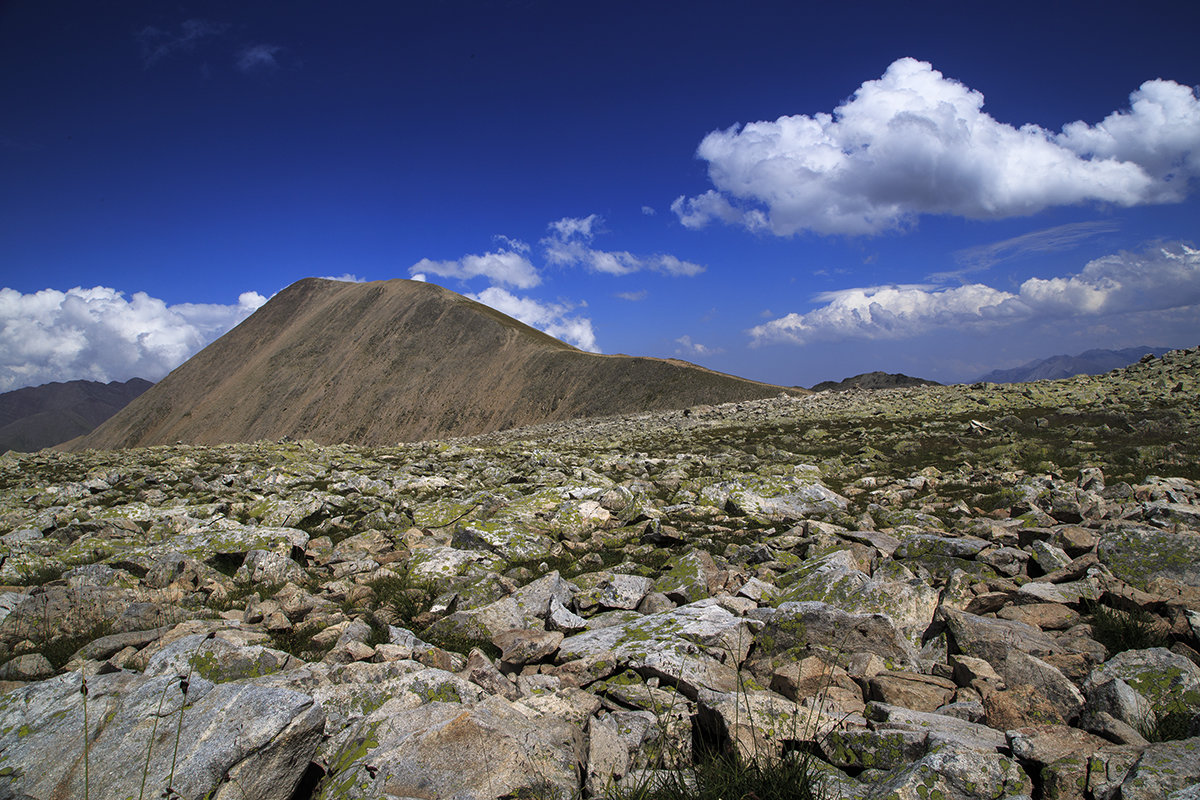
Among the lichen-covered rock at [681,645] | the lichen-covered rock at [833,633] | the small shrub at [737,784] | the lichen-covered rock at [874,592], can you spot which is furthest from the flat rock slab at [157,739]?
the lichen-covered rock at [874,592]

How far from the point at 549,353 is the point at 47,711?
9311 cm

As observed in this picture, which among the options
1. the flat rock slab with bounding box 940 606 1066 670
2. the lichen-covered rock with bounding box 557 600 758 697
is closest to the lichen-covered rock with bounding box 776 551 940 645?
the flat rock slab with bounding box 940 606 1066 670

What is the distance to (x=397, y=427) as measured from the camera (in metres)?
101

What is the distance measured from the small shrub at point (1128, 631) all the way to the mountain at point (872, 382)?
2375 inches

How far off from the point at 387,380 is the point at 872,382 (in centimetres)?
9232

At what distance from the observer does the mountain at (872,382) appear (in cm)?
6456

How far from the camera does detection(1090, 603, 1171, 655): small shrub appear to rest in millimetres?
5535

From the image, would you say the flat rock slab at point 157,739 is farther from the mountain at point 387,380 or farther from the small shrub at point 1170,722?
the mountain at point 387,380

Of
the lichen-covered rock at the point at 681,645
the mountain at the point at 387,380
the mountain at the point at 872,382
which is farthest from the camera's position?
the mountain at the point at 387,380

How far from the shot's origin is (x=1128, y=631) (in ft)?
18.6

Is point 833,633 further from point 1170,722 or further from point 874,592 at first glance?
point 1170,722

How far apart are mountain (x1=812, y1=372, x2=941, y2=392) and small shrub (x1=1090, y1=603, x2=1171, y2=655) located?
60313 millimetres

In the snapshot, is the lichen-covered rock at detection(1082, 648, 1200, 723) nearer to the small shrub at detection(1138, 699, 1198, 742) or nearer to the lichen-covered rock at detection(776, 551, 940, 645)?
the small shrub at detection(1138, 699, 1198, 742)

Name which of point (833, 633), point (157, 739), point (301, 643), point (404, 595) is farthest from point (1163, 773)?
point (404, 595)
